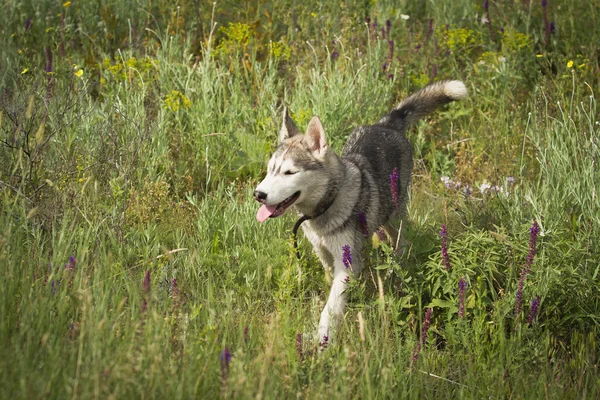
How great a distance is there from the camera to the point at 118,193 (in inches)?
166

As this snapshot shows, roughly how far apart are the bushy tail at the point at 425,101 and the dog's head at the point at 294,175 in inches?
45.1

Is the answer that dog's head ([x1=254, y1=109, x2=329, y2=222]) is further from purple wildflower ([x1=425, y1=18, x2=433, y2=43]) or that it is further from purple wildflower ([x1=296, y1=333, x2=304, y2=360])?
purple wildflower ([x1=425, y1=18, x2=433, y2=43])

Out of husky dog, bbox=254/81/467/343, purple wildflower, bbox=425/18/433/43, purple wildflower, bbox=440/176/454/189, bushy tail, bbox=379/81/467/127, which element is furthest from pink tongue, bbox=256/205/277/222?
purple wildflower, bbox=425/18/433/43

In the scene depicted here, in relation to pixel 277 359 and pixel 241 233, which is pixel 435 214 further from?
pixel 277 359

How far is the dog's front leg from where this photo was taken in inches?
149

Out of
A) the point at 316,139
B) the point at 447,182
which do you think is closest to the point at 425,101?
the point at 447,182

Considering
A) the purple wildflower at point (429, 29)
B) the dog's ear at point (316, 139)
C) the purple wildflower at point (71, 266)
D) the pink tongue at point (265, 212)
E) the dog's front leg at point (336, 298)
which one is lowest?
the dog's front leg at point (336, 298)

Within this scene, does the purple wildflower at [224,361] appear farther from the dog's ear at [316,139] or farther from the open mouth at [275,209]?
the dog's ear at [316,139]

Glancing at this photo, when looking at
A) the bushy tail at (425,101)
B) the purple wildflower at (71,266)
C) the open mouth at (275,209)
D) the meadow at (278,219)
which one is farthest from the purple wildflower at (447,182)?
the purple wildflower at (71,266)

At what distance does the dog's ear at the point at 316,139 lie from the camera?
4.48m

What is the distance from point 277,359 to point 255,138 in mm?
3186

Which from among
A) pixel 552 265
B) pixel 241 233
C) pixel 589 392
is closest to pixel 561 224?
pixel 552 265

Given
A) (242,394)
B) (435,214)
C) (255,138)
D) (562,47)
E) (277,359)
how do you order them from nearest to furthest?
(242,394) → (277,359) → (435,214) → (255,138) → (562,47)

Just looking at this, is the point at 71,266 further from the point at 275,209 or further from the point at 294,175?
the point at 294,175
